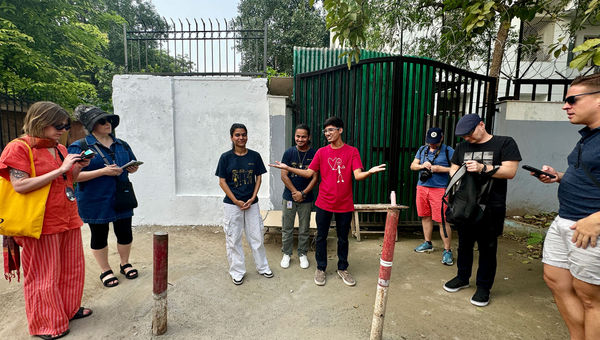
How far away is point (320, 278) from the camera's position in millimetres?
3426

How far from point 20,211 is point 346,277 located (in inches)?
115

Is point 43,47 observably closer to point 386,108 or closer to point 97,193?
point 97,193

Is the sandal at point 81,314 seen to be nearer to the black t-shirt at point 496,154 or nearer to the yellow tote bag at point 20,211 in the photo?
the yellow tote bag at point 20,211

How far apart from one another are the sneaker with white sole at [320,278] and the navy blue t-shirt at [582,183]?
2197 mm

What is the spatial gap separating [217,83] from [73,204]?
3.15 m

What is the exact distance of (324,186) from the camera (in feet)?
11.2

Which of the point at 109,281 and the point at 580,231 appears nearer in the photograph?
the point at 580,231

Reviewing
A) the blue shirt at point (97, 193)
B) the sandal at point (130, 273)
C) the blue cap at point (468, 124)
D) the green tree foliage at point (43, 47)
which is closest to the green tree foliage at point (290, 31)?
the green tree foliage at point (43, 47)

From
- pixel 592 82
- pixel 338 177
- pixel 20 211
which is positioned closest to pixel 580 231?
pixel 592 82

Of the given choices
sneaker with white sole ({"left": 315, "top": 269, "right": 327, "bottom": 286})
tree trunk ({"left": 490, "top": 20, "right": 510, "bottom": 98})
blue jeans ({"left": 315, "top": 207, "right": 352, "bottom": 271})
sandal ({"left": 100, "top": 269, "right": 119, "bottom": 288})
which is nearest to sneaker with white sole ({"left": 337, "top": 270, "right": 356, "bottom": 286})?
blue jeans ({"left": 315, "top": 207, "right": 352, "bottom": 271})

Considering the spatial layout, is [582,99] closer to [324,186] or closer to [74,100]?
[324,186]

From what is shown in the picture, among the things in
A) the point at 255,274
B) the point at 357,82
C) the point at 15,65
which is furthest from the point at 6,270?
the point at 15,65

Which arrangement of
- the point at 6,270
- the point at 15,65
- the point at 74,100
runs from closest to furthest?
the point at 6,270
the point at 15,65
the point at 74,100

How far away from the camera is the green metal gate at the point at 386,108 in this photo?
4.96 m
